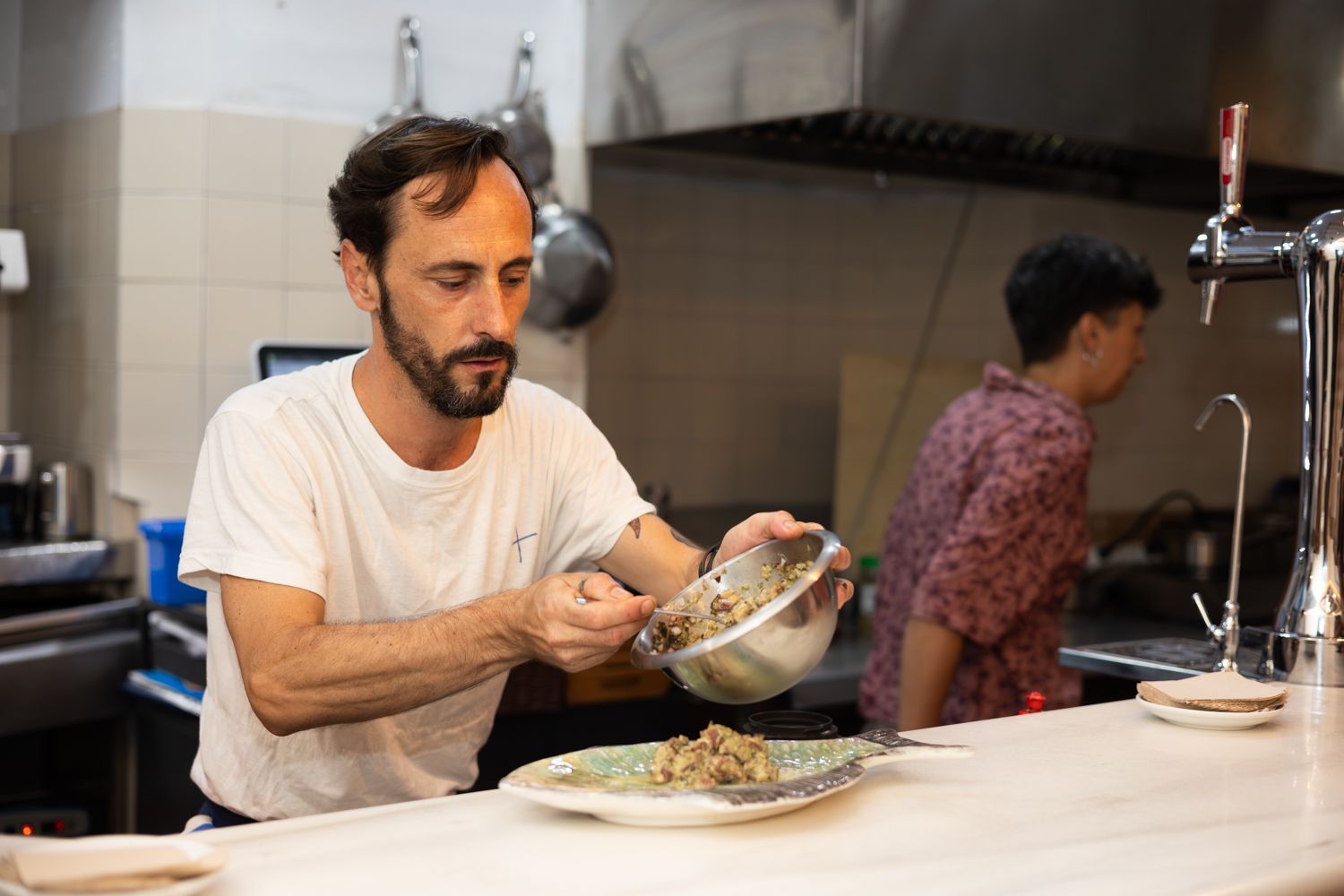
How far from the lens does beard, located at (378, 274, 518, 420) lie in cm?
169

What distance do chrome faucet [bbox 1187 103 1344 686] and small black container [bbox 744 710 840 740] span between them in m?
0.70

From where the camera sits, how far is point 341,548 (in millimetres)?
1701

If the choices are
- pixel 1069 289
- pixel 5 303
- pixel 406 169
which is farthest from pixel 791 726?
pixel 5 303

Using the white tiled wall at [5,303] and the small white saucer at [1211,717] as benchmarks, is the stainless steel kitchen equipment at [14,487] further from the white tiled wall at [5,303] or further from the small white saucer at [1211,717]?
the small white saucer at [1211,717]

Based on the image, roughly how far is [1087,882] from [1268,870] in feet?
0.56

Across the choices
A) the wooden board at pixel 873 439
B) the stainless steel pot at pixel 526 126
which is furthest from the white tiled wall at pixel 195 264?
the wooden board at pixel 873 439

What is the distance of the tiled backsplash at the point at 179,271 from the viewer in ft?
9.61

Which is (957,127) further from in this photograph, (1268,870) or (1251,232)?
(1268,870)

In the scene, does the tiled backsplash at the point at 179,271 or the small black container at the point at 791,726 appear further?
the tiled backsplash at the point at 179,271

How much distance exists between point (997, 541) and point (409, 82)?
1660 millimetres

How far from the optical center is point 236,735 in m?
1.71

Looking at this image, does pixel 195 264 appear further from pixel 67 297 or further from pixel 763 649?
pixel 763 649

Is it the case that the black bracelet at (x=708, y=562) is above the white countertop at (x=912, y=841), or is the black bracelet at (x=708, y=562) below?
above

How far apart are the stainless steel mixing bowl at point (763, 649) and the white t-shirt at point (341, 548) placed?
1.40 feet
